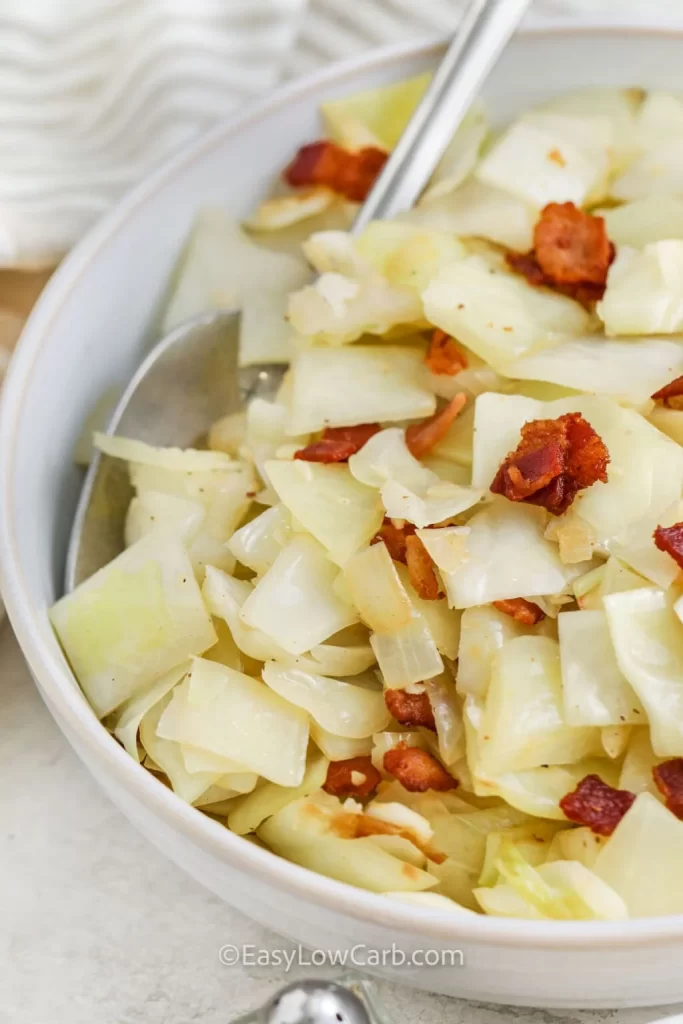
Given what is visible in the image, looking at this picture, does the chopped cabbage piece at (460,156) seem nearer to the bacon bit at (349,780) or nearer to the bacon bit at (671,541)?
the bacon bit at (671,541)

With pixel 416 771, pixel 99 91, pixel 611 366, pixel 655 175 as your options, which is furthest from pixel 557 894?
pixel 99 91

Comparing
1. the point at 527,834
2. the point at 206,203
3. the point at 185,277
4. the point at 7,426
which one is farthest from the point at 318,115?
the point at 527,834

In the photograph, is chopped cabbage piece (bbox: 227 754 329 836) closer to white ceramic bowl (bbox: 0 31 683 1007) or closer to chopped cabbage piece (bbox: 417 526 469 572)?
white ceramic bowl (bbox: 0 31 683 1007)

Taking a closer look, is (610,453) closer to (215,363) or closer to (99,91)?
(215,363)

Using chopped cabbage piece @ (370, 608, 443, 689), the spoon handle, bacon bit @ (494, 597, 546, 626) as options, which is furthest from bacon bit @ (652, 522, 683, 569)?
the spoon handle

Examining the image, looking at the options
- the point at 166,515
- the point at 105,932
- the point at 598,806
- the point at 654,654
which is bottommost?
the point at 105,932

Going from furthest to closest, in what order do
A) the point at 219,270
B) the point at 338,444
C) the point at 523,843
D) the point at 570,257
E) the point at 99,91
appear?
the point at 99,91
the point at 219,270
the point at 570,257
the point at 338,444
the point at 523,843
